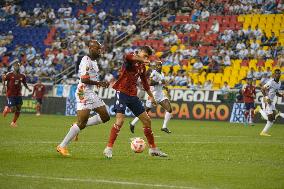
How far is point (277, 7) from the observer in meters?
42.8

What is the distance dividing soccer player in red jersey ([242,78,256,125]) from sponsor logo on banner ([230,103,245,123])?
3.15ft

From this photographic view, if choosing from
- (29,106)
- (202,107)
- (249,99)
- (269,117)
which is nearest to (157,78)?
(269,117)

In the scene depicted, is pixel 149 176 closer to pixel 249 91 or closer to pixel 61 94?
pixel 249 91

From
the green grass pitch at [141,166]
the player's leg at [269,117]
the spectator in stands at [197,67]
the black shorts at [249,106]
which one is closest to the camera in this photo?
the green grass pitch at [141,166]

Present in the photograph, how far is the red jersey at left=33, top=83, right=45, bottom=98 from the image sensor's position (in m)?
41.8

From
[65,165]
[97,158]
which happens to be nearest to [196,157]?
[97,158]

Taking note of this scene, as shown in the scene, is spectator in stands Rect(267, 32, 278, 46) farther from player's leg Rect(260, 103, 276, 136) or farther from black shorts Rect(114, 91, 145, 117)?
black shorts Rect(114, 91, 145, 117)

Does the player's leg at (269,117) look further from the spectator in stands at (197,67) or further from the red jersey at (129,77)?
the spectator in stands at (197,67)

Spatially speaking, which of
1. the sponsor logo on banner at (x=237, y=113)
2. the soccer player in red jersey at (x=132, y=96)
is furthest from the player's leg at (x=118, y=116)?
the sponsor logo on banner at (x=237, y=113)

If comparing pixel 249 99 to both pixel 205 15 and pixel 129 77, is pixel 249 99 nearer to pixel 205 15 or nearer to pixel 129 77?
pixel 205 15

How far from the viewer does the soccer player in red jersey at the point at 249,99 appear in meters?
36.1

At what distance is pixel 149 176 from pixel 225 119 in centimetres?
2591

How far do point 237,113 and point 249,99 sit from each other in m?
1.90

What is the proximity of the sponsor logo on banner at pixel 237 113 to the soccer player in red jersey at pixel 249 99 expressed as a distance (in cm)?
96
